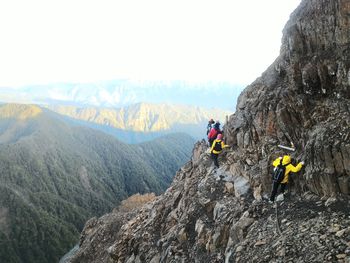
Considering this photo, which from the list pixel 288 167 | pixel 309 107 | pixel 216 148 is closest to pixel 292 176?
pixel 288 167

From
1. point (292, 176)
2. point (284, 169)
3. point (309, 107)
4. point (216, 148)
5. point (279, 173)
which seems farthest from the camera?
point (216, 148)

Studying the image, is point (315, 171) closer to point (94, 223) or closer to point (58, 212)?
point (94, 223)

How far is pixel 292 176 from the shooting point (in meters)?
20.0

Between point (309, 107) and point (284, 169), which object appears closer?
point (284, 169)

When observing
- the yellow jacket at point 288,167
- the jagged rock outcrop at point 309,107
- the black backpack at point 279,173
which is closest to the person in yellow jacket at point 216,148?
the jagged rock outcrop at point 309,107

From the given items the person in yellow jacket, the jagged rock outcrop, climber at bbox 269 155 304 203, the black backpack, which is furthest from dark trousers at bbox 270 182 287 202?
the person in yellow jacket

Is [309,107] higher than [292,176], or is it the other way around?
[309,107]

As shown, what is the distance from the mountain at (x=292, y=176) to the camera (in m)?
17.1

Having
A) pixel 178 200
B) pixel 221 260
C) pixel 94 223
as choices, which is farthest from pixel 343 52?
pixel 94 223

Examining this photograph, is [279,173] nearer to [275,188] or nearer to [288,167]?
[288,167]

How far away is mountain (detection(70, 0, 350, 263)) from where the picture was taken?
56.0 feet

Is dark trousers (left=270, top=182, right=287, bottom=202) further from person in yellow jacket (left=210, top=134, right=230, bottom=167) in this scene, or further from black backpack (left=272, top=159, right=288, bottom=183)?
person in yellow jacket (left=210, top=134, right=230, bottom=167)

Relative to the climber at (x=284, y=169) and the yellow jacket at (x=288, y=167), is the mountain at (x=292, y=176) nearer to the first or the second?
the yellow jacket at (x=288, y=167)

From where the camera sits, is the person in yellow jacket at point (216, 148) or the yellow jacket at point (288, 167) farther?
the person in yellow jacket at point (216, 148)
